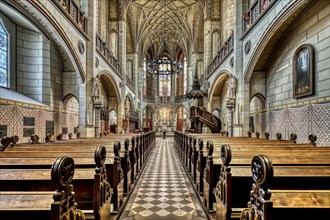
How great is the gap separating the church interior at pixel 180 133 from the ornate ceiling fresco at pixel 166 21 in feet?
16.9

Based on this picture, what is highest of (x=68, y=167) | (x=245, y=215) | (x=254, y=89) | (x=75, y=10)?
(x=75, y=10)

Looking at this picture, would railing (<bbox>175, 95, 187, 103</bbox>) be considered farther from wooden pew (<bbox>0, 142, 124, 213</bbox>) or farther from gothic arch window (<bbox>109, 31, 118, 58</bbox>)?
wooden pew (<bbox>0, 142, 124, 213</bbox>)

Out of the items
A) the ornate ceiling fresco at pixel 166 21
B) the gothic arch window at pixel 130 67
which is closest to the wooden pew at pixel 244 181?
the ornate ceiling fresco at pixel 166 21

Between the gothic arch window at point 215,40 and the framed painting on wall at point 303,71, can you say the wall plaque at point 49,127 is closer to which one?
the framed painting on wall at point 303,71

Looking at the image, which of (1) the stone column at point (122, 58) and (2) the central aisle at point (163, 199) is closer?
(2) the central aisle at point (163, 199)

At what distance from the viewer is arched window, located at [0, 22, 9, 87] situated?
7.78m

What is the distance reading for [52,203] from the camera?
1.46m

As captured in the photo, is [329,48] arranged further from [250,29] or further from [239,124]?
[239,124]

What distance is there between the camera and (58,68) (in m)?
9.84

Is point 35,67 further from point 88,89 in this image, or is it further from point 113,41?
point 113,41

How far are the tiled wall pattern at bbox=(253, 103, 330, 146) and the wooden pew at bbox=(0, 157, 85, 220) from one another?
629 cm

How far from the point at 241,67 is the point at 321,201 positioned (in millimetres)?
8875

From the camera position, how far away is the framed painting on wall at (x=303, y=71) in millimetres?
6166

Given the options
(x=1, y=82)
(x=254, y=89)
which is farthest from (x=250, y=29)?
(x=1, y=82)
